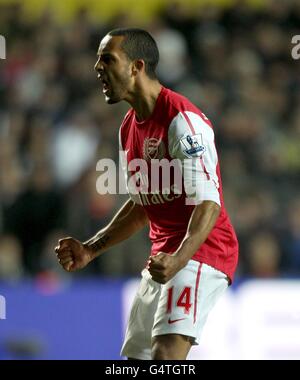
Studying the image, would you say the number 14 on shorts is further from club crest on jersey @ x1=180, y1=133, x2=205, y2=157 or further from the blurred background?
the blurred background

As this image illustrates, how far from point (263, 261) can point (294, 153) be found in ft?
4.90

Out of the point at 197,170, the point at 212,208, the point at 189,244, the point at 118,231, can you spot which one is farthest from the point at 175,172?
the point at 118,231

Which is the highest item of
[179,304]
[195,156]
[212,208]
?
[195,156]

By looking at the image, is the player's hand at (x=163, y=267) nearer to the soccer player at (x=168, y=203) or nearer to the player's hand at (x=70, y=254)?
the soccer player at (x=168, y=203)

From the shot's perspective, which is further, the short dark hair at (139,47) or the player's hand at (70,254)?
the player's hand at (70,254)

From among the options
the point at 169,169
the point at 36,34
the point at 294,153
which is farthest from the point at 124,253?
the point at 169,169

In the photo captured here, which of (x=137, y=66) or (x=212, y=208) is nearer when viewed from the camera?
(x=212, y=208)

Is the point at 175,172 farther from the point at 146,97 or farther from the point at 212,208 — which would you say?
the point at 146,97

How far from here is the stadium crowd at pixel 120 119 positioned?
9.06m

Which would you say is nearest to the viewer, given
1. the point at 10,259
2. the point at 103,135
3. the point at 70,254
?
the point at 70,254

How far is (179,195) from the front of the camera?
5.13 meters

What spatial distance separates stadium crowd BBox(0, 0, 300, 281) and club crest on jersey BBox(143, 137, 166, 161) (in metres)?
3.81

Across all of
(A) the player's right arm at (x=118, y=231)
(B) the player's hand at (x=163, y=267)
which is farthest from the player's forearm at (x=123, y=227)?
(B) the player's hand at (x=163, y=267)

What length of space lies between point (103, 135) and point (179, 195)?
4765 millimetres
